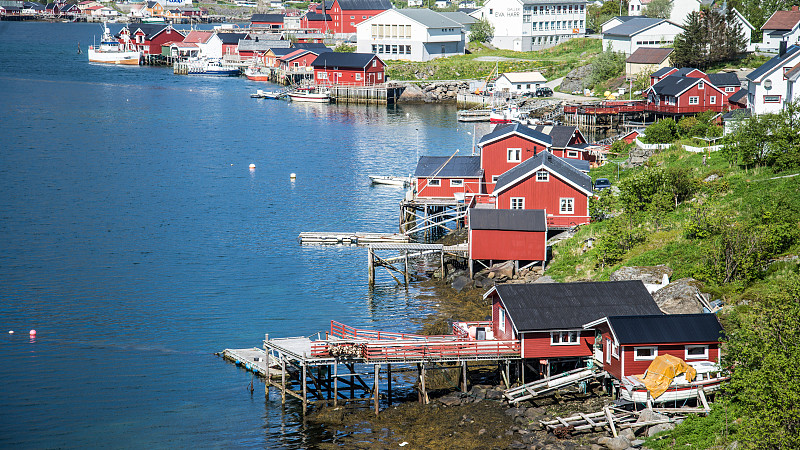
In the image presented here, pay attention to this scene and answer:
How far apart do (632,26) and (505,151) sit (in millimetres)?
66476

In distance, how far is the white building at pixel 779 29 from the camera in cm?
10112

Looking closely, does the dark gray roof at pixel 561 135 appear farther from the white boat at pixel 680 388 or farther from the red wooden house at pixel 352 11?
the red wooden house at pixel 352 11

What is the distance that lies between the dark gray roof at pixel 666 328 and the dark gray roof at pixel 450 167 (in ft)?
91.8

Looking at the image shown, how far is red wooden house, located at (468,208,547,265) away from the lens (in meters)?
49.4

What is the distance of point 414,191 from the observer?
206 ft

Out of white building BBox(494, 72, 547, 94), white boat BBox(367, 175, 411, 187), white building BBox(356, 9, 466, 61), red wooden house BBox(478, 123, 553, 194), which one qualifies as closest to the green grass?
white building BBox(356, 9, 466, 61)

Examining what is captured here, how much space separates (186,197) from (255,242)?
15472mm

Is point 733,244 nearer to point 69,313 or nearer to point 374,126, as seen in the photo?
point 69,313

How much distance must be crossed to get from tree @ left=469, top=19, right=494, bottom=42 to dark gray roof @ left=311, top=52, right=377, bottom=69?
22.6 metres

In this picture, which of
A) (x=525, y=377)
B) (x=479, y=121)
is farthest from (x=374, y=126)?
(x=525, y=377)

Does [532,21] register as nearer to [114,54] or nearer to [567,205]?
[114,54]

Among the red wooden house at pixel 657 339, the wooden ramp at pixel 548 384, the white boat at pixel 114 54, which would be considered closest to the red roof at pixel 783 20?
the red wooden house at pixel 657 339

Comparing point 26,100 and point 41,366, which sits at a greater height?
point 26,100

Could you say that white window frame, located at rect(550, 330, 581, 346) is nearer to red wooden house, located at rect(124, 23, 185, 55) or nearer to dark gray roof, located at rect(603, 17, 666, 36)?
dark gray roof, located at rect(603, 17, 666, 36)
